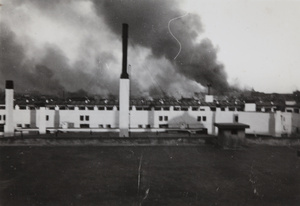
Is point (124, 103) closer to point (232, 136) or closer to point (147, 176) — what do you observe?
point (232, 136)

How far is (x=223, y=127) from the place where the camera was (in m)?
13.7

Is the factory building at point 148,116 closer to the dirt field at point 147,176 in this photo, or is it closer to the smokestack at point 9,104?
the smokestack at point 9,104

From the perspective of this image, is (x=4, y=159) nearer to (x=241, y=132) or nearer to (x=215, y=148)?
(x=215, y=148)

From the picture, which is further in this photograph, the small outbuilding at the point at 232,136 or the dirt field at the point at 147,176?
the small outbuilding at the point at 232,136

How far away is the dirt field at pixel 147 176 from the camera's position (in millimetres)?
7935

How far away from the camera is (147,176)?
9.84m

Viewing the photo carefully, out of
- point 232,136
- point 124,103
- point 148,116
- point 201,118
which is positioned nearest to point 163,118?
point 148,116

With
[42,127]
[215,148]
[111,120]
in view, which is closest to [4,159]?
[215,148]

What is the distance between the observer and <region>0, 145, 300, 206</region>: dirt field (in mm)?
7935

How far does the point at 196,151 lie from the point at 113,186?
631 cm

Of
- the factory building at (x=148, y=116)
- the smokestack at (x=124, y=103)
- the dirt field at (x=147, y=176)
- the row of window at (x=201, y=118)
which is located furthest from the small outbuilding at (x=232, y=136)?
the row of window at (x=201, y=118)

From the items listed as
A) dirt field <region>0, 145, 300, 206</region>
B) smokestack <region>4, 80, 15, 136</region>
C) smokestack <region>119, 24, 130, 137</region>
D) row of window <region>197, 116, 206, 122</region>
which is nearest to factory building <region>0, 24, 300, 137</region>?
row of window <region>197, 116, 206, 122</region>

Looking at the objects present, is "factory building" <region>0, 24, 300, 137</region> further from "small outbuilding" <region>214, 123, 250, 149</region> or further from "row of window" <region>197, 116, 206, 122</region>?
"small outbuilding" <region>214, 123, 250, 149</region>

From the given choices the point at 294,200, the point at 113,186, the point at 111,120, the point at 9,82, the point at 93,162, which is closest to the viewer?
the point at 294,200
